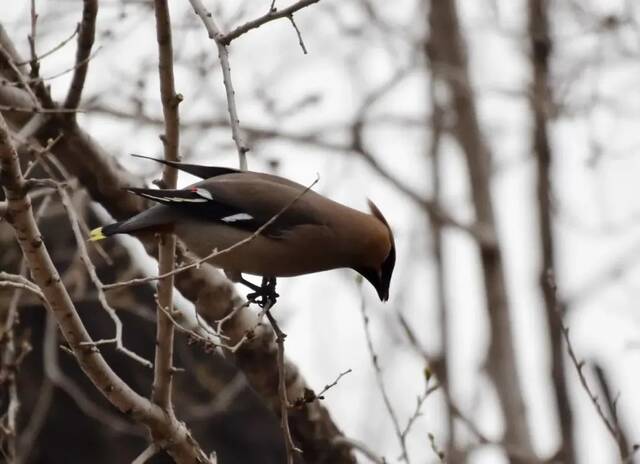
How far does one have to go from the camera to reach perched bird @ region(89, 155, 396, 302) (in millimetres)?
4570

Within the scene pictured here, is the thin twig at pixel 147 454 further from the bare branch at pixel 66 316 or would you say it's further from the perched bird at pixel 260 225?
the perched bird at pixel 260 225

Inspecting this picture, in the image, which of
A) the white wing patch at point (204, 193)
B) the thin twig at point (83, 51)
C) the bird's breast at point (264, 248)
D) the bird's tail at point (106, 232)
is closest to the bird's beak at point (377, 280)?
the bird's breast at point (264, 248)

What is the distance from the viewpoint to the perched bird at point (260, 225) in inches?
180

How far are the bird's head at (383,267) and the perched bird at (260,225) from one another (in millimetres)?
18

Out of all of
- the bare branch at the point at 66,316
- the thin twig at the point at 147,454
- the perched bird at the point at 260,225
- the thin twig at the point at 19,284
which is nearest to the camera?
the bare branch at the point at 66,316

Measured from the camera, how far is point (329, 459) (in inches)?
225

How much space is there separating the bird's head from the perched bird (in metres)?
0.02

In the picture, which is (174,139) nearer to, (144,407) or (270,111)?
(144,407)

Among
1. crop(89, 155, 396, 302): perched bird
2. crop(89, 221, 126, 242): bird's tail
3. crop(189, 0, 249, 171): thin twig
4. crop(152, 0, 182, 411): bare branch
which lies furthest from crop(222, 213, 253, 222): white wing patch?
crop(189, 0, 249, 171): thin twig

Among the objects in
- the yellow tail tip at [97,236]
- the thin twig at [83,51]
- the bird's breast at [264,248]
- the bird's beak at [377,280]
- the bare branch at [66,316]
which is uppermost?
the thin twig at [83,51]

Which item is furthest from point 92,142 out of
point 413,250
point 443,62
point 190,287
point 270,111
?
point 413,250

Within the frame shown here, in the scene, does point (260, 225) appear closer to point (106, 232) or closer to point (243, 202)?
point (243, 202)

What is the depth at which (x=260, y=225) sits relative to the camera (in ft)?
15.5

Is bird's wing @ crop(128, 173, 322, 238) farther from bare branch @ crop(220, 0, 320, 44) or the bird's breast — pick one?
bare branch @ crop(220, 0, 320, 44)
